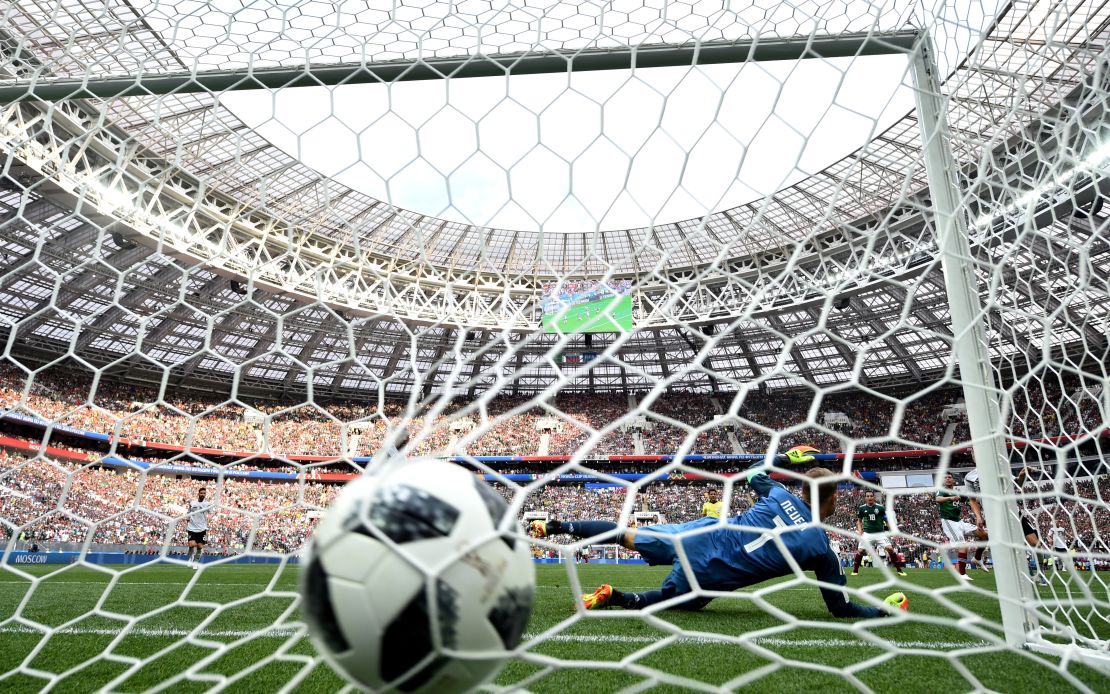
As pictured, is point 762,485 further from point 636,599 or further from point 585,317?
point 585,317

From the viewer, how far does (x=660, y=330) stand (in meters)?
26.3

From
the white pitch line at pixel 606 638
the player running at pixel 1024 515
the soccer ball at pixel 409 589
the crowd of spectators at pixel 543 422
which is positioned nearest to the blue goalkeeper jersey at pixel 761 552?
the white pitch line at pixel 606 638

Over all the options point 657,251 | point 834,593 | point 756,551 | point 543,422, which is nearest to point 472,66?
point 657,251

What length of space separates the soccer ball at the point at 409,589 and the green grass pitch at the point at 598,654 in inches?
6.7

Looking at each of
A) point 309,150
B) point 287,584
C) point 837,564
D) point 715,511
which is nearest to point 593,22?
point 309,150

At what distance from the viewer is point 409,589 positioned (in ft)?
4.58

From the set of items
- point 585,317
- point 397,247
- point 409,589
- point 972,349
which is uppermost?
point 397,247

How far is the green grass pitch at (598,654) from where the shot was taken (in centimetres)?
201

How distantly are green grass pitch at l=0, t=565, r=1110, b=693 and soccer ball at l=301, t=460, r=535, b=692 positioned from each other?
0.56ft

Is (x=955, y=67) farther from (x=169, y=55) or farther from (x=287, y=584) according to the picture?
(x=287, y=584)

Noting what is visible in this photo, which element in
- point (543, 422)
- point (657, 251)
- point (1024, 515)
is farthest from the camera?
point (543, 422)

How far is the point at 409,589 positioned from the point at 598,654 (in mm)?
1881

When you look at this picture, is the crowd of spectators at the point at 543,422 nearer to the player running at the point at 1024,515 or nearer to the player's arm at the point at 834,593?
the player running at the point at 1024,515

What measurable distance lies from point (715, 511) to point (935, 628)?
380 centimetres
